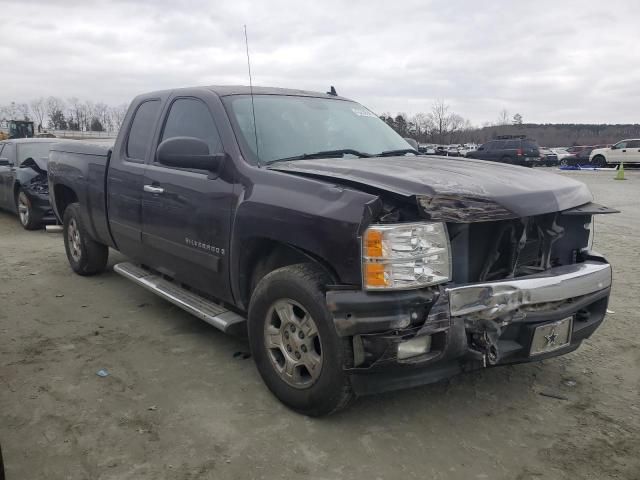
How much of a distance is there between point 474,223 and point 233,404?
1719 millimetres

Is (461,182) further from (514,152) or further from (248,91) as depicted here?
(514,152)

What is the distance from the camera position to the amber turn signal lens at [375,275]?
256 centimetres

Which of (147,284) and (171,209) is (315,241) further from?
(147,284)

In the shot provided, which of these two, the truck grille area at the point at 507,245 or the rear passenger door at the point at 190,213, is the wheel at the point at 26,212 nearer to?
the rear passenger door at the point at 190,213

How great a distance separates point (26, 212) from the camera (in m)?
9.14

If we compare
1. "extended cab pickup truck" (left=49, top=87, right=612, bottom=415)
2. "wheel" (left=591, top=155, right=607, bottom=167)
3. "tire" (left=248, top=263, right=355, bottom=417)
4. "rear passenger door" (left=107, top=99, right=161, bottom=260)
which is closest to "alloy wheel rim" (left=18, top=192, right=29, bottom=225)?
"rear passenger door" (left=107, top=99, right=161, bottom=260)

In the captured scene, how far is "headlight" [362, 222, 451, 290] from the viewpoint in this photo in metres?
2.56

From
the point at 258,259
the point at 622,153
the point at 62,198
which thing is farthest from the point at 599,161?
the point at 258,259

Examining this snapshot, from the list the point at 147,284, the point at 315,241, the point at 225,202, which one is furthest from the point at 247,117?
the point at 147,284

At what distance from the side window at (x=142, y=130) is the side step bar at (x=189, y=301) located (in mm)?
1000

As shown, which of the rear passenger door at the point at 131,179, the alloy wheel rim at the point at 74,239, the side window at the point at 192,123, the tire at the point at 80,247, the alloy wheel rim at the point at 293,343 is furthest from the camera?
the alloy wheel rim at the point at 74,239

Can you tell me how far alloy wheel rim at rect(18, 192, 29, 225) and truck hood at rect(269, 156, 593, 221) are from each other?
24.0 feet

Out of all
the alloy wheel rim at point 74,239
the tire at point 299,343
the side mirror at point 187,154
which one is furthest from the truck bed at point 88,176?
the tire at point 299,343

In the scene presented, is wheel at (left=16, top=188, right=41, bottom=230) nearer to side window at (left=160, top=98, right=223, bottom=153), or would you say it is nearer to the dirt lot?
the dirt lot
